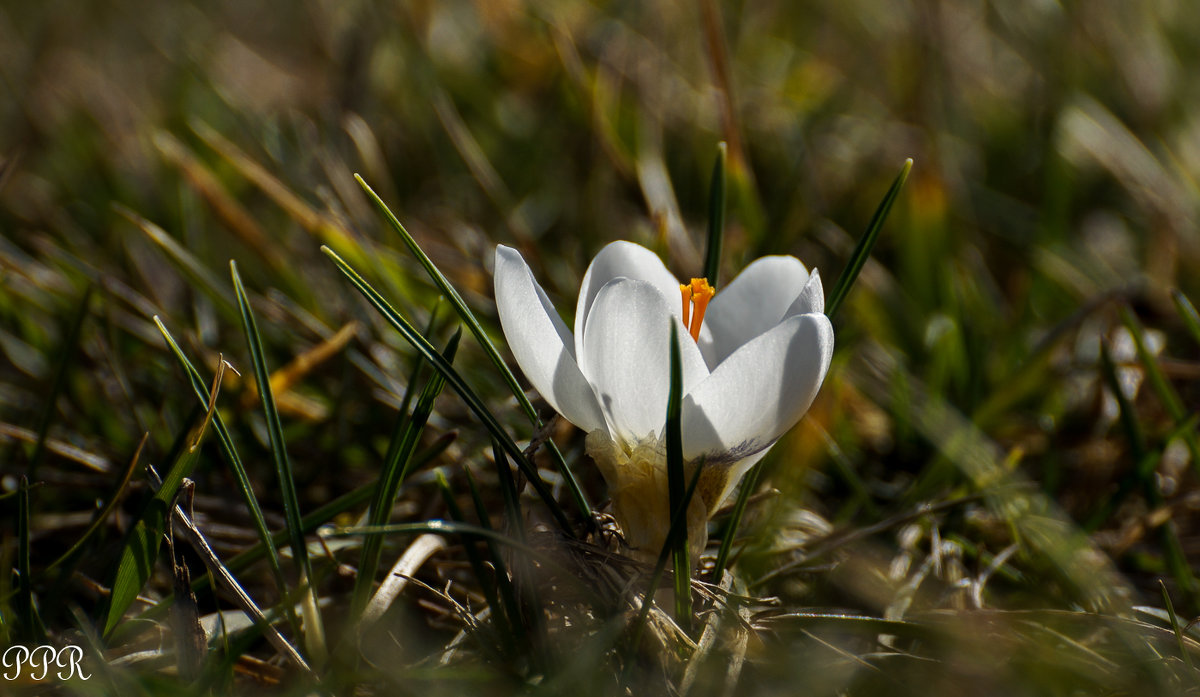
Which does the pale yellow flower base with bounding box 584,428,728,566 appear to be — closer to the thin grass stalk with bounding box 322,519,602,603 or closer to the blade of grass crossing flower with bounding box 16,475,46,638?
the thin grass stalk with bounding box 322,519,602,603

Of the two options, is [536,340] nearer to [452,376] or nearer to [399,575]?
[452,376]

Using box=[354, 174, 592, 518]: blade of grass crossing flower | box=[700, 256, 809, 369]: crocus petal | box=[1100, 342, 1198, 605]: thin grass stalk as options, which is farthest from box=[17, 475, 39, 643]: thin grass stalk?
box=[1100, 342, 1198, 605]: thin grass stalk

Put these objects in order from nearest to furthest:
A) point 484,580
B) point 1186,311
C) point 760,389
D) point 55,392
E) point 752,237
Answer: point 760,389
point 484,580
point 55,392
point 1186,311
point 752,237

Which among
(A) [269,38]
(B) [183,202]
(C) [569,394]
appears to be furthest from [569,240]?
(A) [269,38]

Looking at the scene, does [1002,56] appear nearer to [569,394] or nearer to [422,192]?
[422,192]

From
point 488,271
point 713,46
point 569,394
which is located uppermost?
point 713,46

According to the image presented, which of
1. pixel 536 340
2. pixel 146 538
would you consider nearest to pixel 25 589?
pixel 146 538
